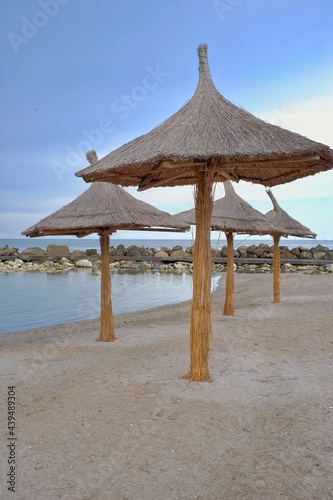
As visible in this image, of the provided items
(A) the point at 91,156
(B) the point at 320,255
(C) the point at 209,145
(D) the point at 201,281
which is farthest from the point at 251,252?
(C) the point at 209,145

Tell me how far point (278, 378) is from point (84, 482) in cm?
317

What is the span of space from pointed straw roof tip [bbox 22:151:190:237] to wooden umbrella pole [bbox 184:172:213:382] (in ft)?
7.61

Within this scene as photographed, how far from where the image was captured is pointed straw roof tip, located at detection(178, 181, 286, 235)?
33.7 ft

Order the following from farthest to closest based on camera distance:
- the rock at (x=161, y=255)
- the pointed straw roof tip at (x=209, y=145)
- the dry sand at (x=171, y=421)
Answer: the rock at (x=161, y=255) < the pointed straw roof tip at (x=209, y=145) < the dry sand at (x=171, y=421)

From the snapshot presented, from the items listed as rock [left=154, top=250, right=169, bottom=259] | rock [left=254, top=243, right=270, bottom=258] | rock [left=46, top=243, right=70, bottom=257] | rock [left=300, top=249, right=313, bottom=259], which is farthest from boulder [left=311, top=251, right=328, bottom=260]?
rock [left=46, top=243, right=70, bottom=257]

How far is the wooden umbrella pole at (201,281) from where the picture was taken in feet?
18.5

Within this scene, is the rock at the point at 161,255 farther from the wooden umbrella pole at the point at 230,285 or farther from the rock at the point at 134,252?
the wooden umbrella pole at the point at 230,285

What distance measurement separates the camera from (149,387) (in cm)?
557

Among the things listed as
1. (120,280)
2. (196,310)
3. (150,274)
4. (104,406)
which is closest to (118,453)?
(104,406)

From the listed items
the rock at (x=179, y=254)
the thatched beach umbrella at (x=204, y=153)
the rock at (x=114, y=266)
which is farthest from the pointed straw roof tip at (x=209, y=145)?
the rock at (x=179, y=254)

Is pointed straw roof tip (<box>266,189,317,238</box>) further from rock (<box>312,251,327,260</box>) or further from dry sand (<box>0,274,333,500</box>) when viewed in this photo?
rock (<box>312,251,327,260</box>)

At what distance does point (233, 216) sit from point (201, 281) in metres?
5.07

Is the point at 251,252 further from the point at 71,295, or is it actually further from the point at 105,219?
the point at 105,219

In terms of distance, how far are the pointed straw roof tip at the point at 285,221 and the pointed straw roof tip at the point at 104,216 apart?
239 inches
